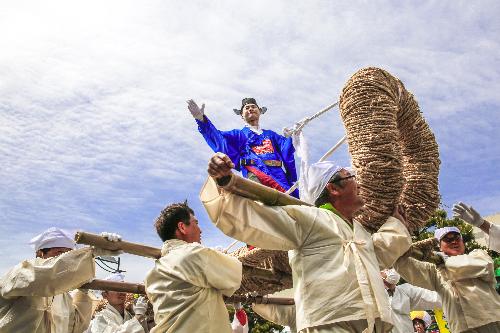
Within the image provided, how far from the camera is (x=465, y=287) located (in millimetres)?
4484

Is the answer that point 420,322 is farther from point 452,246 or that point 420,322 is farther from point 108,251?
point 108,251

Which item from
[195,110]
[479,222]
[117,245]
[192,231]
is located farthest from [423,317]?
[117,245]

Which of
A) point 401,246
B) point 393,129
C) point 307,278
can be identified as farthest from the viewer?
point 393,129

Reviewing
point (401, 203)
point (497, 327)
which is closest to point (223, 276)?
point (401, 203)

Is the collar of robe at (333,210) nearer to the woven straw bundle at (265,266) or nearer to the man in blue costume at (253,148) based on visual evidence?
the woven straw bundle at (265,266)

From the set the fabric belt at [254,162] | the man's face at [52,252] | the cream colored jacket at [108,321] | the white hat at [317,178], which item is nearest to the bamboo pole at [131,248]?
the man's face at [52,252]

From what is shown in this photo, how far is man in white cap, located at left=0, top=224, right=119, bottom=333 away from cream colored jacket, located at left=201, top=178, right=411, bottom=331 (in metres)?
1.35

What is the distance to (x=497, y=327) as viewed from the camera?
4387 millimetres

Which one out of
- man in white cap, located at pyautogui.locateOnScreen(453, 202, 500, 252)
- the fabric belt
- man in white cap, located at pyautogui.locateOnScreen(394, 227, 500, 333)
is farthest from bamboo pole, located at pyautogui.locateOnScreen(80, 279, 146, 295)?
man in white cap, located at pyautogui.locateOnScreen(453, 202, 500, 252)

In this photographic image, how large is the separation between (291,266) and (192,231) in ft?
3.49

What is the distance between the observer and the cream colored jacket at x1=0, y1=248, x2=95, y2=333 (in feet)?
12.0

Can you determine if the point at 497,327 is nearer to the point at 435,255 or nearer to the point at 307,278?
the point at 435,255

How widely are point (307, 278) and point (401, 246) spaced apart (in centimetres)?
84

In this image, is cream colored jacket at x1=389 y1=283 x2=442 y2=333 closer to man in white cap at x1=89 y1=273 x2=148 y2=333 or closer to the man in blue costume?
the man in blue costume
